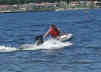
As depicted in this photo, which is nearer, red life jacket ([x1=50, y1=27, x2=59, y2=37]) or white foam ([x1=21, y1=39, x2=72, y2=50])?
white foam ([x1=21, y1=39, x2=72, y2=50])

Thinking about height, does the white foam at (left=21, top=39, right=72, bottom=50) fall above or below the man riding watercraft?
below

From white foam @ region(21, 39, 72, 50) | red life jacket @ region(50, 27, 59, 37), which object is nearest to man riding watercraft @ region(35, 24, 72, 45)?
red life jacket @ region(50, 27, 59, 37)

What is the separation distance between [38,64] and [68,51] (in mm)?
5578

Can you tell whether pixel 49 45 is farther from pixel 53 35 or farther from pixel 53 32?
pixel 53 32

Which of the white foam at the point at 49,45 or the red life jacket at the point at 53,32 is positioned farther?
the red life jacket at the point at 53,32

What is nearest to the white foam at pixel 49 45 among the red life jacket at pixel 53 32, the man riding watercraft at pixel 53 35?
the man riding watercraft at pixel 53 35

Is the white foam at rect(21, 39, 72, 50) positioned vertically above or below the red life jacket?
below

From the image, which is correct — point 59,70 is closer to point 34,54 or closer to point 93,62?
point 93,62

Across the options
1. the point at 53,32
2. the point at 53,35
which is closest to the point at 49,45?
the point at 53,35

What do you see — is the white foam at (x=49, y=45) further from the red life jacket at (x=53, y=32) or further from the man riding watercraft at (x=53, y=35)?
the red life jacket at (x=53, y=32)

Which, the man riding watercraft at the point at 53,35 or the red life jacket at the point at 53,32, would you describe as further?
the red life jacket at the point at 53,32

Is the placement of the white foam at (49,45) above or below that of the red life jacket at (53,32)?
below

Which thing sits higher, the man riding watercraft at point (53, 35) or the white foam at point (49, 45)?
the man riding watercraft at point (53, 35)

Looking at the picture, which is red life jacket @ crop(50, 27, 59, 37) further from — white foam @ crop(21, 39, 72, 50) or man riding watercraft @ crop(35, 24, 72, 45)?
white foam @ crop(21, 39, 72, 50)
